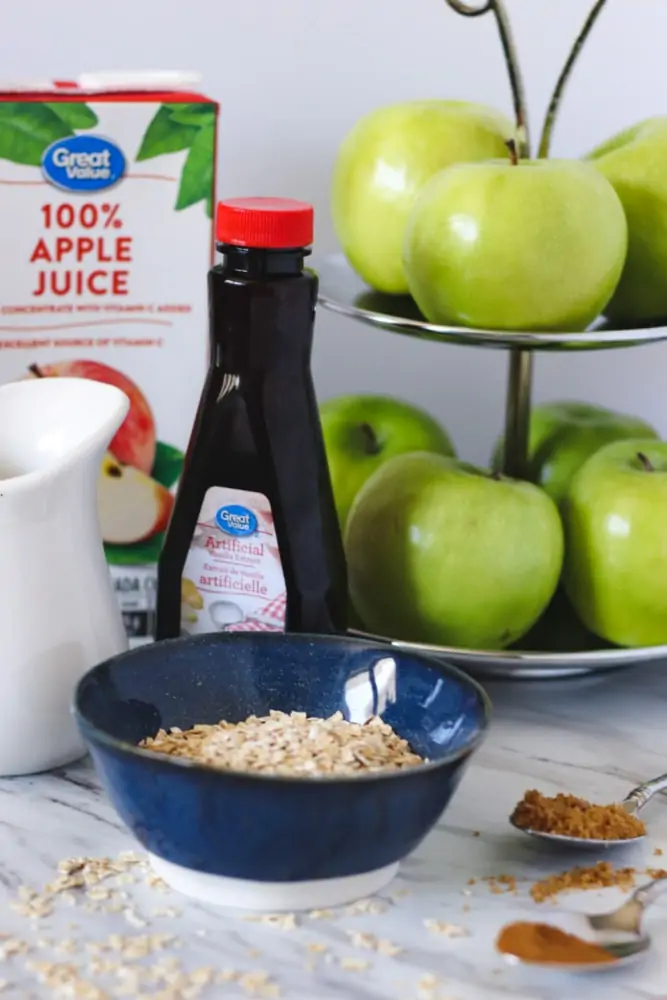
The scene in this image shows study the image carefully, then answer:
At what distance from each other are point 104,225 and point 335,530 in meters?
0.20

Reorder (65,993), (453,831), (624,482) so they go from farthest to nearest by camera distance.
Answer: (624,482), (453,831), (65,993)

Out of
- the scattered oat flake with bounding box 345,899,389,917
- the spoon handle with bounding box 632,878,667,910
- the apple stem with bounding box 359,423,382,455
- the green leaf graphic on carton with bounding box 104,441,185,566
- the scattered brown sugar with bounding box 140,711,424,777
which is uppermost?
the apple stem with bounding box 359,423,382,455

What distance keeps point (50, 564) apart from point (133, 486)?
154 mm

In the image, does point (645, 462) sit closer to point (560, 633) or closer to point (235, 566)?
point (560, 633)

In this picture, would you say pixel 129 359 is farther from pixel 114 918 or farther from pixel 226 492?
pixel 114 918

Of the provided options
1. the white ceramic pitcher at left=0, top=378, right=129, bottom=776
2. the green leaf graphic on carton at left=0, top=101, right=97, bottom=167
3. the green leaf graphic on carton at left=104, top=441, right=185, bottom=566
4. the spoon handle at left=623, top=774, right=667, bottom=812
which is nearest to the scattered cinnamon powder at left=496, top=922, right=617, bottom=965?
the spoon handle at left=623, top=774, right=667, bottom=812

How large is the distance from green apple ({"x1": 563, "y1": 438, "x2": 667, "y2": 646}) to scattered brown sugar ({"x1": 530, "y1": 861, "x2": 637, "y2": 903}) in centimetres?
17

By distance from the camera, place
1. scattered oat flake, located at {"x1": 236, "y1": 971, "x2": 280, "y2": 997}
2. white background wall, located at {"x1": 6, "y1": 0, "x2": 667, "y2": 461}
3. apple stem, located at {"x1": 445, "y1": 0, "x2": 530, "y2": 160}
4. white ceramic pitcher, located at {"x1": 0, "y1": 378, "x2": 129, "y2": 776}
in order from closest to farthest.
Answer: scattered oat flake, located at {"x1": 236, "y1": 971, "x2": 280, "y2": 997} → white ceramic pitcher, located at {"x1": 0, "y1": 378, "x2": 129, "y2": 776} → apple stem, located at {"x1": 445, "y1": 0, "x2": 530, "y2": 160} → white background wall, located at {"x1": 6, "y1": 0, "x2": 667, "y2": 461}

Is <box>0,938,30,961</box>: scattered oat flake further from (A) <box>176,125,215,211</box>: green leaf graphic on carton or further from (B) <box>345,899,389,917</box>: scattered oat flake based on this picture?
(A) <box>176,125,215,211</box>: green leaf graphic on carton

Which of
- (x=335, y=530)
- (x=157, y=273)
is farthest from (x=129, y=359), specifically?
(x=335, y=530)

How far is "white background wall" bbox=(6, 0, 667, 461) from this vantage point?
87cm

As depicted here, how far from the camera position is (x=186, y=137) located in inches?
28.5

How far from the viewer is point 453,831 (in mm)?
618

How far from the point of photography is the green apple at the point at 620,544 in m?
0.71
